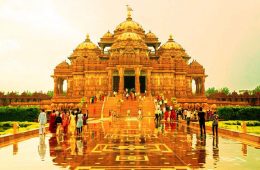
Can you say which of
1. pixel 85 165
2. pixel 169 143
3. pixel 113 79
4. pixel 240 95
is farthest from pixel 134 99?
pixel 85 165

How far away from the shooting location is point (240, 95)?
76.2 meters

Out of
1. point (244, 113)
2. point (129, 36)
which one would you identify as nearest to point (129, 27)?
point (129, 36)

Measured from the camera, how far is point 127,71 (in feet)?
219

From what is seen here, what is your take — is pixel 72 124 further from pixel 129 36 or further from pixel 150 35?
pixel 150 35

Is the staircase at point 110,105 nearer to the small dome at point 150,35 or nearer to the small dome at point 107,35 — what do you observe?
the small dome at point 107,35

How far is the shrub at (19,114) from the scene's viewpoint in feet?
135

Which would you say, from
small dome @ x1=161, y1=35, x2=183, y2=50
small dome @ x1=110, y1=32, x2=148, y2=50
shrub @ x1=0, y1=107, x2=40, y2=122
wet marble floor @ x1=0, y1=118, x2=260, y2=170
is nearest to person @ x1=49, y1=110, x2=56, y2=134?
wet marble floor @ x1=0, y1=118, x2=260, y2=170

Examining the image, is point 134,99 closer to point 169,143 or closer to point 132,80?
point 132,80

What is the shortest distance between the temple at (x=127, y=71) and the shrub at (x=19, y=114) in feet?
77.0

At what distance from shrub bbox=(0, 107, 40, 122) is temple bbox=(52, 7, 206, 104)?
23464 millimetres

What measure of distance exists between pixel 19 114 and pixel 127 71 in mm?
28437

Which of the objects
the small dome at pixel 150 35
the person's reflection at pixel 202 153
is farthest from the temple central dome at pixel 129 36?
the person's reflection at pixel 202 153

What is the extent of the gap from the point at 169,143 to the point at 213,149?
280 cm

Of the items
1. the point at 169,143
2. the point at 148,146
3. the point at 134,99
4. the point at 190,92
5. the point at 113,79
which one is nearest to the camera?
the point at 148,146
